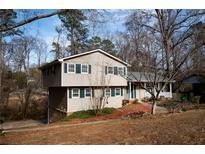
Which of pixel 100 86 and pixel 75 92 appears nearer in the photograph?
pixel 75 92

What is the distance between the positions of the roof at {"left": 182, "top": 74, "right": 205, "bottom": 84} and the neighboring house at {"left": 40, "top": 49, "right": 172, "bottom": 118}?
7603 mm

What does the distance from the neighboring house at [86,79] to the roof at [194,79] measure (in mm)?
7603

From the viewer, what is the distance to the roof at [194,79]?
773 inches

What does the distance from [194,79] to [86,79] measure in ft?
36.3

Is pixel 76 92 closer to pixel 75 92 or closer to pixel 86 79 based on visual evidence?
pixel 75 92

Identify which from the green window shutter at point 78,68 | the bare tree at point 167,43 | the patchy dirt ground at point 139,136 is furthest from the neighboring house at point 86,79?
the patchy dirt ground at point 139,136

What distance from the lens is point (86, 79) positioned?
48.8 feet

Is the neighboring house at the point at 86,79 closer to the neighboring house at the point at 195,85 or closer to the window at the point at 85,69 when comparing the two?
the window at the point at 85,69

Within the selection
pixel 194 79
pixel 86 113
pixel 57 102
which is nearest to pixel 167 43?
pixel 194 79

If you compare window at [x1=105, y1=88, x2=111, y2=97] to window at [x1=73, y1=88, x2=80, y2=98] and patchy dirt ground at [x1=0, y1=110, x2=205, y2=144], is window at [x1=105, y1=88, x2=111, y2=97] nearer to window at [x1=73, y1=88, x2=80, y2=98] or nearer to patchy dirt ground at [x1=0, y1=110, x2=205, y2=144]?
window at [x1=73, y1=88, x2=80, y2=98]

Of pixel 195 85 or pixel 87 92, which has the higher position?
pixel 195 85
